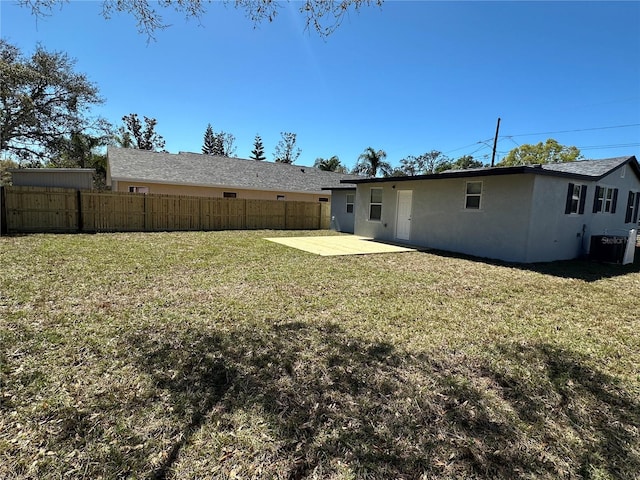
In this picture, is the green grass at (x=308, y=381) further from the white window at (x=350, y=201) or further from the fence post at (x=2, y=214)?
the white window at (x=350, y=201)

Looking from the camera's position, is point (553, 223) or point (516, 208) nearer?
point (516, 208)

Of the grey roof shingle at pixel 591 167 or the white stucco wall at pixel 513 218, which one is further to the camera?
the grey roof shingle at pixel 591 167

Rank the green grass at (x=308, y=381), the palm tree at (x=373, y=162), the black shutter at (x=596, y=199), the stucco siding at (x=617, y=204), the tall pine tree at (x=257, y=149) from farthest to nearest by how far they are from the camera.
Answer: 1. the tall pine tree at (x=257, y=149)
2. the palm tree at (x=373, y=162)
3. the stucco siding at (x=617, y=204)
4. the black shutter at (x=596, y=199)
5. the green grass at (x=308, y=381)

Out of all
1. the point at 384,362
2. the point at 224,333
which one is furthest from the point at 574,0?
the point at 224,333

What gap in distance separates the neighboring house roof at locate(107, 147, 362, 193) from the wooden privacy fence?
268 cm

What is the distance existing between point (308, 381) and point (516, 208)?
9262 mm

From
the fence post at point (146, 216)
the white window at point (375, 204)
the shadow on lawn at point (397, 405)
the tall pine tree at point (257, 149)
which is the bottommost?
the shadow on lawn at point (397, 405)

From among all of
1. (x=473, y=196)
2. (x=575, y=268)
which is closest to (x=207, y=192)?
→ (x=473, y=196)

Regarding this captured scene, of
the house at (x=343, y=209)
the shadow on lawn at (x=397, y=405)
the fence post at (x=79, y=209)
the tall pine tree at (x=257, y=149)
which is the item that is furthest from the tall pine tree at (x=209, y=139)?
the shadow on lawn at (x=397, y=405)

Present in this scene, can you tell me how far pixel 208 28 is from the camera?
4977 mm

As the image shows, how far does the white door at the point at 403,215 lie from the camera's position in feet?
44.0

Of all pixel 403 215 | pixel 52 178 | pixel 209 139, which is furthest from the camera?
pixel 209 139

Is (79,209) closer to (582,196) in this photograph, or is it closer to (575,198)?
(575,198)

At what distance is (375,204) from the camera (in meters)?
15.0
